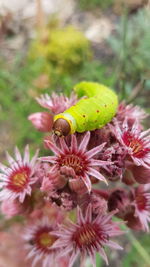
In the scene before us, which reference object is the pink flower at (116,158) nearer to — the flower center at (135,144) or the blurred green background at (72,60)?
the flower center at (135,144)

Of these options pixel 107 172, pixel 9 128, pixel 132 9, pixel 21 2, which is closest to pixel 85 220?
pixel 107 172

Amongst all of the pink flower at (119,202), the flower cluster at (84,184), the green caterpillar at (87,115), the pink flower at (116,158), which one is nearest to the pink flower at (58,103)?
the flower cluster at (84,184)

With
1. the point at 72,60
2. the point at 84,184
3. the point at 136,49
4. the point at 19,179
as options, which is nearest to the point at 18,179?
the point at 19,179

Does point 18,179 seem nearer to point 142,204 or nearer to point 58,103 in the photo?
point 58,103

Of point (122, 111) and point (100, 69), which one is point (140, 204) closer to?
point (122, 111)

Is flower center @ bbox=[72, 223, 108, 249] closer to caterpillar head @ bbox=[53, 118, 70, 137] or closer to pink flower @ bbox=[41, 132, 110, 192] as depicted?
pink flower @ bbox=[41, 132, 110, 192]

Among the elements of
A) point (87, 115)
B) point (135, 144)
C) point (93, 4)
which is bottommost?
point (135, 144)
